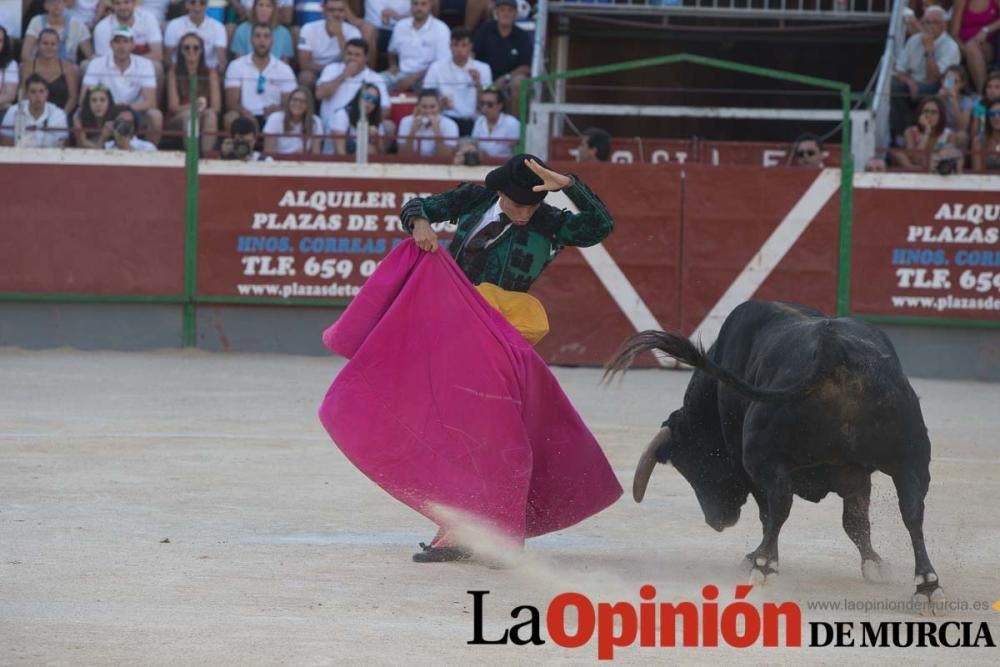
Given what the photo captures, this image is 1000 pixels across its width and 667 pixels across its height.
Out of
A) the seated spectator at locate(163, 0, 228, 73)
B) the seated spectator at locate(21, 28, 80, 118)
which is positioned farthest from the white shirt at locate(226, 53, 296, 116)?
the seated spectator at locate(21, 28, 80, 118)

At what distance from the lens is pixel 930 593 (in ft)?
15.7

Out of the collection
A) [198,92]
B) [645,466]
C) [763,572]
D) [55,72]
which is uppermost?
[55,72]

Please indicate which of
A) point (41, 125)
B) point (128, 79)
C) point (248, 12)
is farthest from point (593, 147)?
point (41, 125)

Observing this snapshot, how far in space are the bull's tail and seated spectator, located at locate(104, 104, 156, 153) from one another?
815 cm

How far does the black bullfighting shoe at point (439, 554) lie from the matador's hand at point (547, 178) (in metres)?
1.22

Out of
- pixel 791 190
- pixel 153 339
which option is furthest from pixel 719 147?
pixel 153 339

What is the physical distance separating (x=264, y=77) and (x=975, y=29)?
18.7 feet

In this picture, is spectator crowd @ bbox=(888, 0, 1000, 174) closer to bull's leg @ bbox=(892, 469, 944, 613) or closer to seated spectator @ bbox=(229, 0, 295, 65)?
seated spectator @ bbox=(229, 0, 295, 65)

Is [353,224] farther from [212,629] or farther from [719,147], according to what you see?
[212,629]

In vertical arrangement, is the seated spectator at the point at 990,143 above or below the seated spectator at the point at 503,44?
below

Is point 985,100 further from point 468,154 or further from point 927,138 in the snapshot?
point 468,154

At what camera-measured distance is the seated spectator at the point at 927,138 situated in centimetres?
1240

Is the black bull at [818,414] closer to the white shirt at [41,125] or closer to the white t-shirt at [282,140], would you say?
the white t-shirt at [282,140]

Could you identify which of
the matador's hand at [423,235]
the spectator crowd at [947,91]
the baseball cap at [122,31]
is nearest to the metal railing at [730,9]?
the spectator crowd at [947,91]
